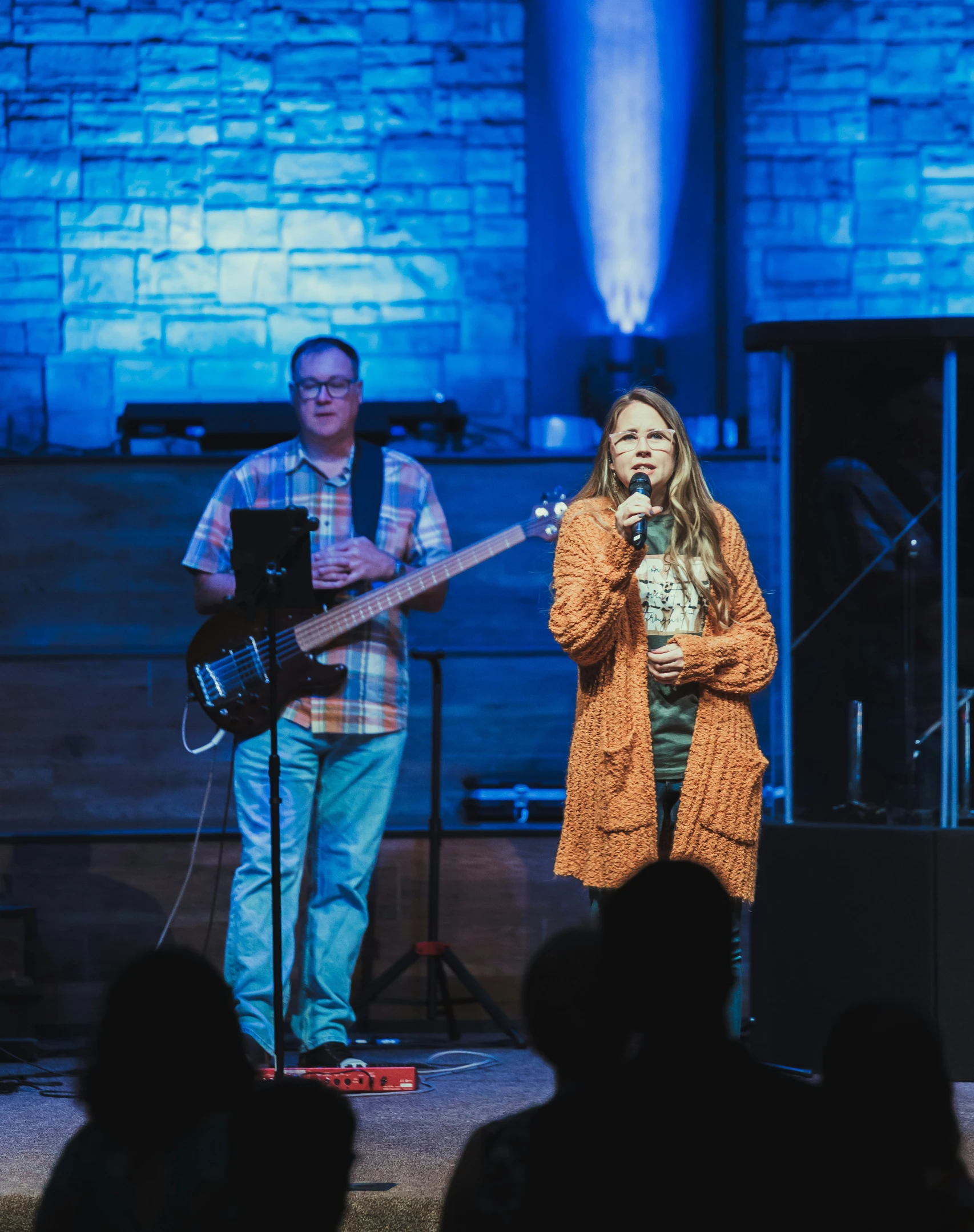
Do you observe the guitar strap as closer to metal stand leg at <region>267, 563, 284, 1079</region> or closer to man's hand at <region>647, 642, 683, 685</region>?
metal stand leg at <region>267, 563, 284, 1079</region>

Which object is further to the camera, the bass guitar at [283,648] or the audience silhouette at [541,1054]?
the bass guitar at [283,648]

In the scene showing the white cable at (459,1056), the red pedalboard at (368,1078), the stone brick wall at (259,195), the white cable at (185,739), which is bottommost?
the white cable at (459,1056)

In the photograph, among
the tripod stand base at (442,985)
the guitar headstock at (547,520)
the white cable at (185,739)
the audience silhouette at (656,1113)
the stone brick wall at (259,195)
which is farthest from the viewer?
the stone brick wall at (259,195)

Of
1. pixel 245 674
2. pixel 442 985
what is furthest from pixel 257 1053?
pixel 245 674

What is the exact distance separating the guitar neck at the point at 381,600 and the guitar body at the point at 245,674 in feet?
0.16

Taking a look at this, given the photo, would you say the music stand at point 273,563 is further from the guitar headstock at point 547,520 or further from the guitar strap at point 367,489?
the guitar headstock at point 547,520

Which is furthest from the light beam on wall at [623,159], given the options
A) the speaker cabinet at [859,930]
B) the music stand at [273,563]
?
the music stand at [273,563]

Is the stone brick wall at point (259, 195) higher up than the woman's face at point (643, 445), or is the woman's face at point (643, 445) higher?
the stone brick wall at point (259, 195)

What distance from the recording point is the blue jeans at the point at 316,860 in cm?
421

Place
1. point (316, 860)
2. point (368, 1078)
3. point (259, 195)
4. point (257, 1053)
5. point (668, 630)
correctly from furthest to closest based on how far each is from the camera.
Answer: point (259, 195), point (316, 860), point (257, 1053), point (368, 1078), point (668, 630)

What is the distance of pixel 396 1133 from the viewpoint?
3590mm

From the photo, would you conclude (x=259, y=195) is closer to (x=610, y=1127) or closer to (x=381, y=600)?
(x=381, y=600)

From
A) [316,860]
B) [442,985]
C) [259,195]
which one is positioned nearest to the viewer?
[316,860]

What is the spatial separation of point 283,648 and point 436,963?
119 cm
